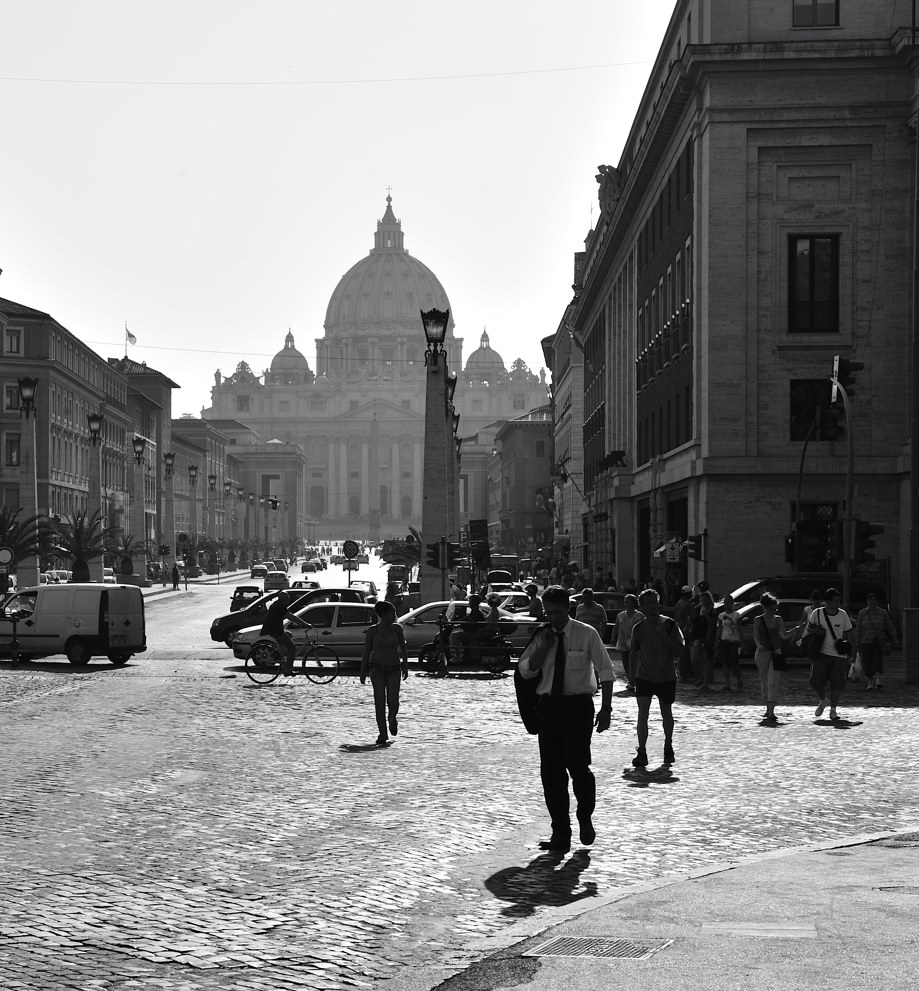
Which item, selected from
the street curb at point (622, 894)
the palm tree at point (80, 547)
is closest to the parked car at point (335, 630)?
the street curb at point (622, 894)

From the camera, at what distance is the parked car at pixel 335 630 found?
32.0 meters

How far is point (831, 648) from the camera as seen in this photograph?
2075cm

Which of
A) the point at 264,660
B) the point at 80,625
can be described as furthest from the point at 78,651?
the point at 264,660

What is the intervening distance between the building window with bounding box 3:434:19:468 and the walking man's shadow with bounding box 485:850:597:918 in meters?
83.8

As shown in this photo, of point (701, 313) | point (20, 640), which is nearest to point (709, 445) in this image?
point (701, 313)

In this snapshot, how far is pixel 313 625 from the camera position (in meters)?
32.3

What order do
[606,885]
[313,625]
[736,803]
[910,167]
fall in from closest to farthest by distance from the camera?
[606,885]
[736,803]
[313,625]
[910,167]

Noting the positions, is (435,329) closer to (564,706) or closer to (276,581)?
(564,706)

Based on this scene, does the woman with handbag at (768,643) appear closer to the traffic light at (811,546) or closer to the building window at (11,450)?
the traffic light at (811,546)

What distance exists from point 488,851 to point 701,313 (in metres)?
30.6

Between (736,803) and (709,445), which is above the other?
(709,445)

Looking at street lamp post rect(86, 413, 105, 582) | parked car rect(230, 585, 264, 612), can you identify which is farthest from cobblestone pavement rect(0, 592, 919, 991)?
street lamp post rect(86, 413, 105, 582)

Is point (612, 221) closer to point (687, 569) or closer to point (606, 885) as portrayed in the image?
point (687, 569)

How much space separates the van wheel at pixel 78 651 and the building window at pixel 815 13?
22247 millimetres
